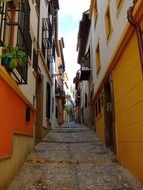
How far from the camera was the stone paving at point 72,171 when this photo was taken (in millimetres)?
5156

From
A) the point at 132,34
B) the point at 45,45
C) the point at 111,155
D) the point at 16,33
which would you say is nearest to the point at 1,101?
the point at 16,33

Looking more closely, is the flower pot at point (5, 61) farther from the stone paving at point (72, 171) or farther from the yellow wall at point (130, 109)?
the yellow wall at point (130, 109)

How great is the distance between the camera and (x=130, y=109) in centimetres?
607

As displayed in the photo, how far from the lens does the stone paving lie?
516 centimetres

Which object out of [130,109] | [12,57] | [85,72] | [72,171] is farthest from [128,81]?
[85,72]

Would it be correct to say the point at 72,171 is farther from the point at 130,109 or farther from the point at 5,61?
the point at 5,61

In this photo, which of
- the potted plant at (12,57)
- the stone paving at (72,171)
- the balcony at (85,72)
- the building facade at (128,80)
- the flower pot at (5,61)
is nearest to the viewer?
the potted plant at (12,57)

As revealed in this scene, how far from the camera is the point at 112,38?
8.32 meters

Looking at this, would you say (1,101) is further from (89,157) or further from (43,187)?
(89,157)

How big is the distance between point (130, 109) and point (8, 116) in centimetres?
278

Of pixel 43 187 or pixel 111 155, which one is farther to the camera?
pixel 111 155

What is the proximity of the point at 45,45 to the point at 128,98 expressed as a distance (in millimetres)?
7735

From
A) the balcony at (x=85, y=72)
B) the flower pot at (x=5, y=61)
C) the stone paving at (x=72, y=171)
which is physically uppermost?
the balcony at (x=85, y=72)

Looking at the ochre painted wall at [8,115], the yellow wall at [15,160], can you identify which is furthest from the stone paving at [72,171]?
the ochre painted wall at [8,115]
